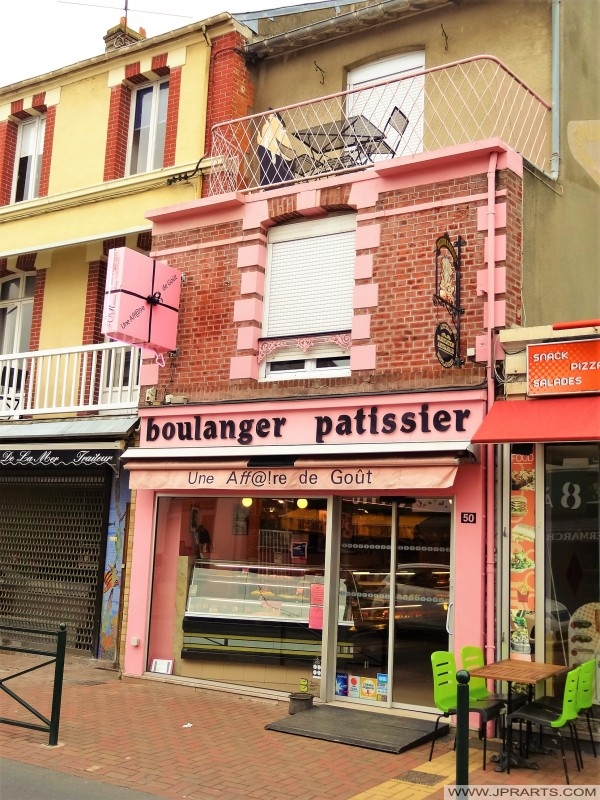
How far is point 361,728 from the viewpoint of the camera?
838 centimetres

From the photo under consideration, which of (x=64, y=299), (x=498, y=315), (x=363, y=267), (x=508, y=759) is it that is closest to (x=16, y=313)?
(x=64, y=299)

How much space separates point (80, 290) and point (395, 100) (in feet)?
19.4

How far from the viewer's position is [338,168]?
11.6 metres

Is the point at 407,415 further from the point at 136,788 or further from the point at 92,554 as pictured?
the point at 92,554

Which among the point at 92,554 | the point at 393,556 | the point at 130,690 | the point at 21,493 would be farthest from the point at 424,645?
the point at 21,493

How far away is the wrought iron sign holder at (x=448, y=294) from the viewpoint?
8.90 meters

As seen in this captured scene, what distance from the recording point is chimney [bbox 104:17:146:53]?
50.4 feet

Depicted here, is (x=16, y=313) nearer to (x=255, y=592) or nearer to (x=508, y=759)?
(x=255, y=592)

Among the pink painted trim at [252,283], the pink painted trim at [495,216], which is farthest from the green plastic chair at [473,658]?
the pink painted trim at [252,283]

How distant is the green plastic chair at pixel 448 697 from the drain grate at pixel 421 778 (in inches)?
17.2

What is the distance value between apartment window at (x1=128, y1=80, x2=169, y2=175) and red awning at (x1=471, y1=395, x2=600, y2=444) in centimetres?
753

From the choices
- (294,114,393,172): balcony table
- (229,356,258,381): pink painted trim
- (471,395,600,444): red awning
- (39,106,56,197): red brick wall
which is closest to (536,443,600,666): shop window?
(471,395,600,444): red awning

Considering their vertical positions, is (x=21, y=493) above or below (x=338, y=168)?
below

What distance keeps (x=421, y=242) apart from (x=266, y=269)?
2297 millimetres
